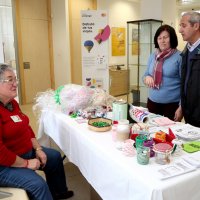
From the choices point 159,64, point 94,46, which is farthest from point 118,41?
point 159,64

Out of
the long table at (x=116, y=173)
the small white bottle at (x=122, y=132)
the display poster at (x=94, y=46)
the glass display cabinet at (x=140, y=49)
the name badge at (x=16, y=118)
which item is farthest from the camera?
the glass display cabinet at (x=140, y=49)

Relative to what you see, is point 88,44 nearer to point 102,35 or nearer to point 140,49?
point 102,35

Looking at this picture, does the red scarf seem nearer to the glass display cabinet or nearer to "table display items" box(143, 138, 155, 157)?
"table display items" box(143, 138, 155, 157)

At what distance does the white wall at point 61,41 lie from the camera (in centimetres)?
547

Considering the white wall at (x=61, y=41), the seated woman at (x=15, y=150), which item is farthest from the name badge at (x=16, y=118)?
the white wall at (x=61, y=41)

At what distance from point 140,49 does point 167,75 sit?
8.73ft

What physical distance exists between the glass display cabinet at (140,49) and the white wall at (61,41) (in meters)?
1.45

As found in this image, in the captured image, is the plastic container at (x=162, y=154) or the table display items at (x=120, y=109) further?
the table display items at (x=120, y=109)

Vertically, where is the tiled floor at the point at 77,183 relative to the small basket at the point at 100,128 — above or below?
below

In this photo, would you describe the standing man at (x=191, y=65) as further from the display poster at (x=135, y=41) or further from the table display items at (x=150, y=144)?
the display poster at (x=135, y=41)

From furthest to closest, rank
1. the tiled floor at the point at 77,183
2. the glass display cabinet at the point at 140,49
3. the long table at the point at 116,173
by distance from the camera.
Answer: the glass display cabinet at the point at 140,49 → the tiled floor at the point at 77,183 → the long table at the point at 116,173

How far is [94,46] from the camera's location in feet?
14.5

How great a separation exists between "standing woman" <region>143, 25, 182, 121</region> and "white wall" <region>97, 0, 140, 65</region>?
4.22 metres

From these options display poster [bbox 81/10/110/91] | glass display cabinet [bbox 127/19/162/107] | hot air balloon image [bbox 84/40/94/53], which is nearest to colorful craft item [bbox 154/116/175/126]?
display poster [bbox 81/10/110/91]
